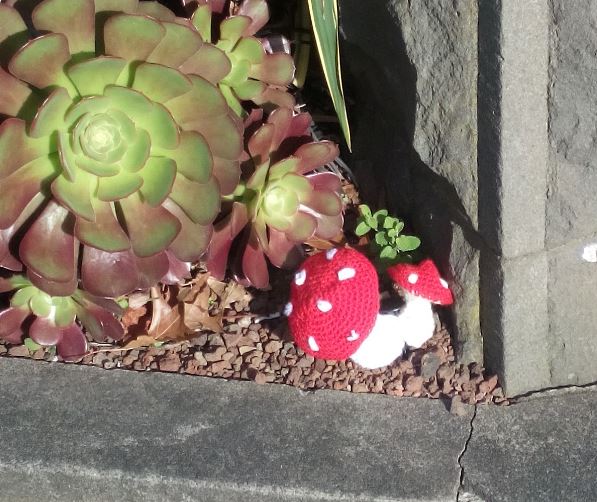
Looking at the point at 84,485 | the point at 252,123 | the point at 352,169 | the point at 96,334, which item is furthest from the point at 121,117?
the point at 352,169

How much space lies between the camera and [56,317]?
1.78 metres

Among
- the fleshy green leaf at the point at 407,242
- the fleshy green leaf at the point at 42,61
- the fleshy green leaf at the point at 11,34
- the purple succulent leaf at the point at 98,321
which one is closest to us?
the fleshy green leaf at the point at 42,61

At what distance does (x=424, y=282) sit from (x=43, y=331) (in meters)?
0.73

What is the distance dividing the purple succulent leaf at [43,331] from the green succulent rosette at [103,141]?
24cm

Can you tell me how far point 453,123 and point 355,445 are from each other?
60 centimetres

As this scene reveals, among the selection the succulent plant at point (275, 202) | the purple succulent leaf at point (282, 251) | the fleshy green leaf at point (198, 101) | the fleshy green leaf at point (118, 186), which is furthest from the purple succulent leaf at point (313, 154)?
the fleshy green leaf at point (118, 186)

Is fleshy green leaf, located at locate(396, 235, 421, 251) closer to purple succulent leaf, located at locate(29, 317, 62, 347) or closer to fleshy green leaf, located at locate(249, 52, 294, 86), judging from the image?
fleshy green leaf, located at locate(249, 52, 294, 86)

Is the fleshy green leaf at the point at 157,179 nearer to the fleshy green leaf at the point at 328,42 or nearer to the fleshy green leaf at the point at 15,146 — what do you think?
the fleshy green leaf at the point at 15,146

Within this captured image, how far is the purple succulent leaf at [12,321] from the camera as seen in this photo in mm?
1780

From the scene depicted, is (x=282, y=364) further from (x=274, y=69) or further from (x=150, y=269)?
(x=274, y=69)

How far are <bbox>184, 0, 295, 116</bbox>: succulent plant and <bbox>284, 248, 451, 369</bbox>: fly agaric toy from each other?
322mm

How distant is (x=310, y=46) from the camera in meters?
2.12

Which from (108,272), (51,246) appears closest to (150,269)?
(108,272)

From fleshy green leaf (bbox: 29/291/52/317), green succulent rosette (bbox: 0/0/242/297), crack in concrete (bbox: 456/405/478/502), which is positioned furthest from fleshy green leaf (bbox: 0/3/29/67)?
crack in concrete (bbox: 456/405/478/502)
